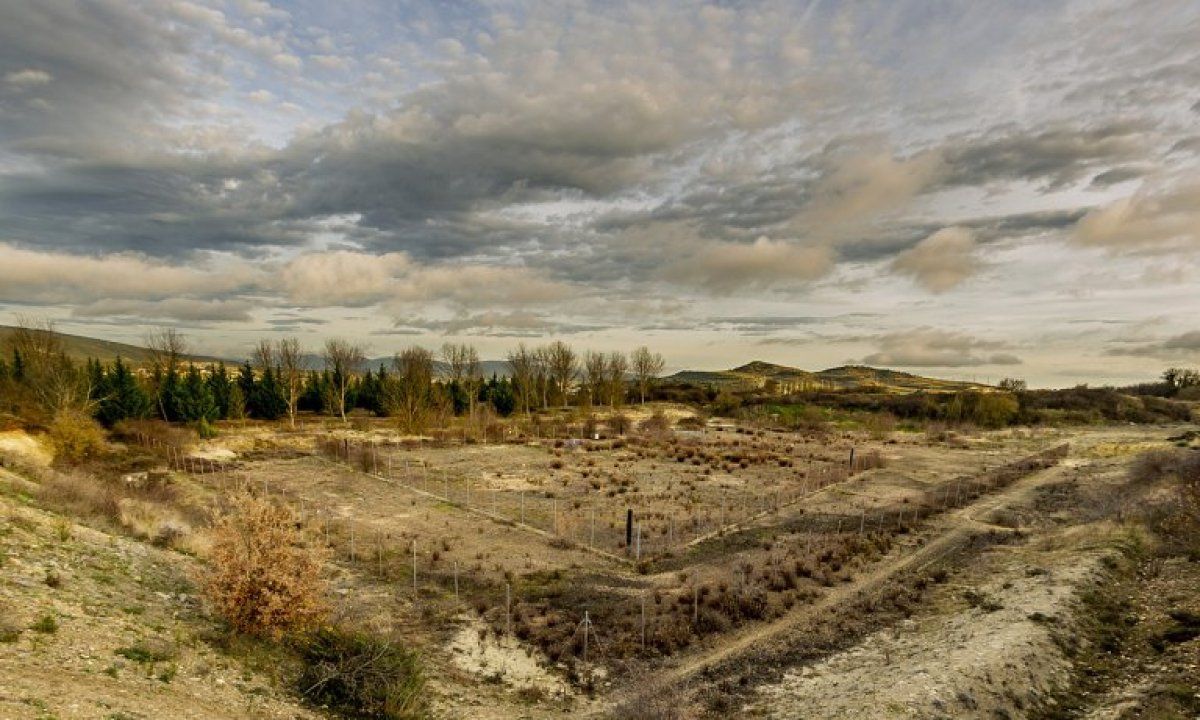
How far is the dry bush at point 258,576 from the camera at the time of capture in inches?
610

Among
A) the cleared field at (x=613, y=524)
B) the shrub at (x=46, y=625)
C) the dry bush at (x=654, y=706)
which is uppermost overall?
the shrub at (x=46, y=625)

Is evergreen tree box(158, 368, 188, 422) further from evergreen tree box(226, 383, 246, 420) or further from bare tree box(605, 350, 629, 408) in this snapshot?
bare tree box(605, 350, 629, 408)

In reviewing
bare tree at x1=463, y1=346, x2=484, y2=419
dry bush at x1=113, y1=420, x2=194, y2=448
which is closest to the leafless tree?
bare tree at x1=463, y1=346, x2=484, y2=419

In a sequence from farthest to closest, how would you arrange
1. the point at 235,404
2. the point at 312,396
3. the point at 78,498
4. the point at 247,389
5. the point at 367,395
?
1. the point at 367,395
2. the point at 312,396
3. the point at 247,389
4. the point at 235,404
5. the point at 78,498

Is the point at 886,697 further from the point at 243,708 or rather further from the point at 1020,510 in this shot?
the point at 1020,510

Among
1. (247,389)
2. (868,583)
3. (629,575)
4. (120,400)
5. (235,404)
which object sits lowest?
(629,575)

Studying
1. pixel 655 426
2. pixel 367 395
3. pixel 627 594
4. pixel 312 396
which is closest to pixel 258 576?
pixel 627 594

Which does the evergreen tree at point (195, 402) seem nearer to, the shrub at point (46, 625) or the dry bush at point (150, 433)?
the dry bush at point (150, 433)

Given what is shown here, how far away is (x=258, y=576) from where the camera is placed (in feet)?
50.9

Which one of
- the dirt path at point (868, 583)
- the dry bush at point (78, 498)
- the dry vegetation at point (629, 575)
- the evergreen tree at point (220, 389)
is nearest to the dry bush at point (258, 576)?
the dry vegetation at point (629, 575)

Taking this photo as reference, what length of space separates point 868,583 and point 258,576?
73.2ft

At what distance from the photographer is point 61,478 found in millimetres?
28578

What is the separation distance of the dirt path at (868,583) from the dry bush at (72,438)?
44095mm

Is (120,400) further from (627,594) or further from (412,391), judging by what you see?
(627,594)
